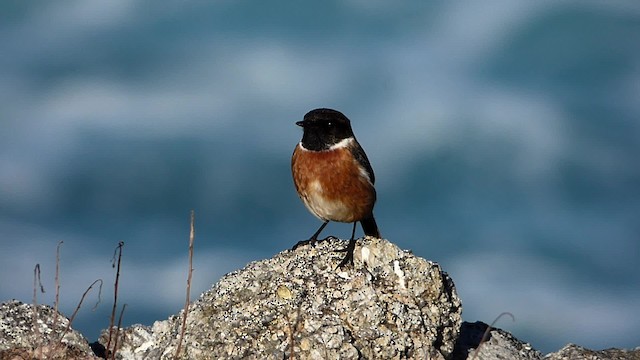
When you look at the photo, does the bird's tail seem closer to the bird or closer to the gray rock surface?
the bird

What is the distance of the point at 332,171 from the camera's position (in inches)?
309

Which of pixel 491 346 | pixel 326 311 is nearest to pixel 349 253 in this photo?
pixel 326 311

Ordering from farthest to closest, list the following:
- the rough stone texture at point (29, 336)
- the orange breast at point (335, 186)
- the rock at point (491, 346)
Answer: the orange breast at point (335, 186) < the rock at point (491, 346) < the rough stone texture at point (29, 336)

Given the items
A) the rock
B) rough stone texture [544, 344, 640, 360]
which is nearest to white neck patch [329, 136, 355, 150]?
the rock

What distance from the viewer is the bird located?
784 centimetres

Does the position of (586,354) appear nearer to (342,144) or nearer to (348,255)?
(348,255)

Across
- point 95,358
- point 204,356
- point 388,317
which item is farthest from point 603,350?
point 95,358

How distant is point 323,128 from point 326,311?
2.58 metres

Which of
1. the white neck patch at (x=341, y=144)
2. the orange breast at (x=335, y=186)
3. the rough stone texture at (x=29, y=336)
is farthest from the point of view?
Result: the white neck patch at (x=341, y=144)

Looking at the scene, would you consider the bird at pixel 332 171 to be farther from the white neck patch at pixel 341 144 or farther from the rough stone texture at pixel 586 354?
the rough stone texture at pixel 586 354

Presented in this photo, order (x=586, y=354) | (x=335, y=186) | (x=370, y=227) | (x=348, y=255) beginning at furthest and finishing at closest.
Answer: (x=370, y=227) → (x=335, y=186) → (x=586, y=354) → (x=348, y=255)

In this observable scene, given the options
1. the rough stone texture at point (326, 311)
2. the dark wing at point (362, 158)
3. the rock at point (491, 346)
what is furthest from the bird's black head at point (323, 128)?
the rock at point (491, 346)

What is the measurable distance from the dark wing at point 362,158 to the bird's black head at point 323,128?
0.46ft

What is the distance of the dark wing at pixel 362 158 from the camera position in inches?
315
